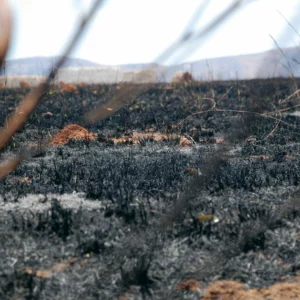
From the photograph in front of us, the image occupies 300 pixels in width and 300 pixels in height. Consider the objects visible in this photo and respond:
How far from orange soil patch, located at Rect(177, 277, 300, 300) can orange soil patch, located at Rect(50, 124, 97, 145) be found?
544 centimetres

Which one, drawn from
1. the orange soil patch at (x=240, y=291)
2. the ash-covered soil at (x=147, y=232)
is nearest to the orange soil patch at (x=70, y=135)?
the ash-covered soil at (x=147, y=232)

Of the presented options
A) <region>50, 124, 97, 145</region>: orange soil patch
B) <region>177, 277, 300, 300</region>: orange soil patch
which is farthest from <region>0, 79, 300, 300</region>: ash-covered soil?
<region>50, 124, 97, 145</region>: orange soil patch

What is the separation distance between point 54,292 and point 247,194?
2178 mm

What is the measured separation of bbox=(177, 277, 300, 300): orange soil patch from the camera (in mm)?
3689

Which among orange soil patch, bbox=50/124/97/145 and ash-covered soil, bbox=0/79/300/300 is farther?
orange soil patch, bbox=50/124/97/145

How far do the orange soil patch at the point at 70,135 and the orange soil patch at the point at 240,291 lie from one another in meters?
5.44

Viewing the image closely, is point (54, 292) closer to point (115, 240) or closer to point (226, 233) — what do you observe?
point (115, 240)

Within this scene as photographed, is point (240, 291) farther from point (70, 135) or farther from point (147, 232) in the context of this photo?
point (70, 135)

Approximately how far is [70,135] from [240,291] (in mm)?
5959

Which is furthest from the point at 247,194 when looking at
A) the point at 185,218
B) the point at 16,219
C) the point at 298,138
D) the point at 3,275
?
the point at 298,138

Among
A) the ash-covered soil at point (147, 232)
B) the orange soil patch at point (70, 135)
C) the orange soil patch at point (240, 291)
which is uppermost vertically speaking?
the orange soil patch at point (70, 135)

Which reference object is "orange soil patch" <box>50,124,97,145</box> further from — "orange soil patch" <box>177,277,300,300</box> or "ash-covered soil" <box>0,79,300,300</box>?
"orange soil patch" <box>177,277,300,300</box>

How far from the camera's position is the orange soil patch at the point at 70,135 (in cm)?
911

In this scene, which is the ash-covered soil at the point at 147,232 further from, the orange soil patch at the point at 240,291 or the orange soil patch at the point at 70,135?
the orange soil patch at the point at 70,135
